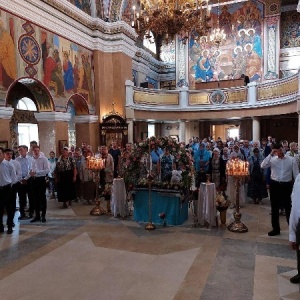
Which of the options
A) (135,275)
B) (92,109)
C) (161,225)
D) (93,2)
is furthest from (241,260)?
(93,2)

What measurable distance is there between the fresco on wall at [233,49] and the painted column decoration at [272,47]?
48 centimetres

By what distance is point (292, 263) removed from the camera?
448 cm

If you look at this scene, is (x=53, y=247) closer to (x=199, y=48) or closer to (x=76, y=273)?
(x=76, y=273)

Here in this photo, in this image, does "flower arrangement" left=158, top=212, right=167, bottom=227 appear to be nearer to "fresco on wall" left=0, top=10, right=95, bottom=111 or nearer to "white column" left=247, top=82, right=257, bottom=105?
"fresco on wall" left=0, top=10, right=95, bottom=111

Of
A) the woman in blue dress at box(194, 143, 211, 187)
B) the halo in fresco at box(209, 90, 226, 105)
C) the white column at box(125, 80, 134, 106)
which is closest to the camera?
the woman in blue dress at box(194, 143, 211, 187)

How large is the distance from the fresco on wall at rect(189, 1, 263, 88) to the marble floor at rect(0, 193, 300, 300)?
50.3 ft

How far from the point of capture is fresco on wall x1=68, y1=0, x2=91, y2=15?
13375mm

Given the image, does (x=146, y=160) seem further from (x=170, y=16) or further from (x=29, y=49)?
(x=29, y=49)

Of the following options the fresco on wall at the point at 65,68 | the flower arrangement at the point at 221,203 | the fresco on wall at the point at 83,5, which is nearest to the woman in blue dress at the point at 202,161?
the flower arrangement at the point at 221,203

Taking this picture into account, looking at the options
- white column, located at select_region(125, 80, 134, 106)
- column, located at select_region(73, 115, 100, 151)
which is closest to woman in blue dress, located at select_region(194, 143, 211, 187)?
column, located at select_region(73, 115, 100, 151)

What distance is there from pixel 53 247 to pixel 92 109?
33.8 ft

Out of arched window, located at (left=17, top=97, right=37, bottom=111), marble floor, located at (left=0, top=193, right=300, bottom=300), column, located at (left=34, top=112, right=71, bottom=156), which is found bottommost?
marble floor, located at (left=0, top=193, right=300, bottom=300)

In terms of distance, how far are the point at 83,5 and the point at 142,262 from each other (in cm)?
1301

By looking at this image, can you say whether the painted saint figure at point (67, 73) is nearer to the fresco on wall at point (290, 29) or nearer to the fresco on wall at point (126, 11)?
the fresco on wall at point (126, 11)
